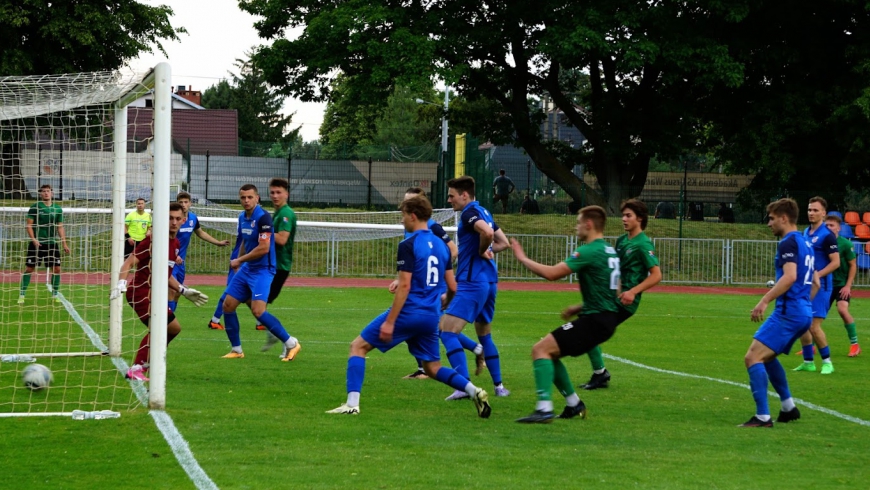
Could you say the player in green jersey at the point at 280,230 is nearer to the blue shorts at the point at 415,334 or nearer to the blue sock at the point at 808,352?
the blue shorts at the point at 415,334

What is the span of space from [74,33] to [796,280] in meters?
33.3

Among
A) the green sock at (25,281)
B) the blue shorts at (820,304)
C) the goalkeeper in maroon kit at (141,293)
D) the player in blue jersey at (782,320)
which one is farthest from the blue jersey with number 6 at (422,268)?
the green sock at (25,281)

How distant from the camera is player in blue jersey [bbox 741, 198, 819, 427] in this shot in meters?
7.89

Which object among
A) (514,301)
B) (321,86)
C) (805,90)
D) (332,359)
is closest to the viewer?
(332,359)

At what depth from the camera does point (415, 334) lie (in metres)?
7.92

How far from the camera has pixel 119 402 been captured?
322 inches

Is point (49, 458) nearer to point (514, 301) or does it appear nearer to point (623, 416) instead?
point (623, 416)

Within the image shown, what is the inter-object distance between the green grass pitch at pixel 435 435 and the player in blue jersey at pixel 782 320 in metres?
0.23

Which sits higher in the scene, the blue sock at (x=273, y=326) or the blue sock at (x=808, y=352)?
the blue sock at (x=273, y=326)

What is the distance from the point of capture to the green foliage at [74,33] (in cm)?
3603

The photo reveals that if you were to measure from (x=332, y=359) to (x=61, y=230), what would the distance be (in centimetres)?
809

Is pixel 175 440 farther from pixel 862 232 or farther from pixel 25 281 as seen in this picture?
pixel 862 232

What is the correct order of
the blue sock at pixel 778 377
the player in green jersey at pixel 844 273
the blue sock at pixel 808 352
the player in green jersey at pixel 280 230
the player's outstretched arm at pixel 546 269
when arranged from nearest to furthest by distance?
1. the player's outstretched arm at pixel 546 269
2. the blue sock at pixel 778 377
3. the player in green jersey at pixel 280 230
4. the blue sock at pixel 808 352
5. the player in green jersey at pixel 844 273

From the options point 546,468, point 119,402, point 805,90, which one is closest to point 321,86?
point 805,90
